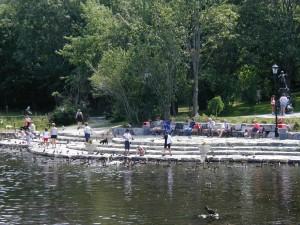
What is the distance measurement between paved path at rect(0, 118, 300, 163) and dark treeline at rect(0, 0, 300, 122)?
5764mm

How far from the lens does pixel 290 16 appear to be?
54.5 meters

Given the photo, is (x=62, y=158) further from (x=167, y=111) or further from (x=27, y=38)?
(x=27, y=38)

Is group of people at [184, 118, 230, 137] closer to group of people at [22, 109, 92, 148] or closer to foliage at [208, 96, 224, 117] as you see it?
foliage at [208, 96, 224, 117]

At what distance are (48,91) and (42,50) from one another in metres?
4.14

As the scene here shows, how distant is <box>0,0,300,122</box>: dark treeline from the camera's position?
1908 inches

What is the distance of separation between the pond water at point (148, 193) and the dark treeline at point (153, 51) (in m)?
13.0

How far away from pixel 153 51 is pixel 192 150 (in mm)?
11628

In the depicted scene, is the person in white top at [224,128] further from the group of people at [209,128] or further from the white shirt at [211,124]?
the white shirt at [211,124]

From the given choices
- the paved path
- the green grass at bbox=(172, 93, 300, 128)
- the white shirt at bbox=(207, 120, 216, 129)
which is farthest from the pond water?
the green grass at bbox=(172, 93, 300, 128)

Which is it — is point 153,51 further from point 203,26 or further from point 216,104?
point 216,104

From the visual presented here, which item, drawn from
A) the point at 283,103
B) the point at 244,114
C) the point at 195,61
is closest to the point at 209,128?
the point at 283,103

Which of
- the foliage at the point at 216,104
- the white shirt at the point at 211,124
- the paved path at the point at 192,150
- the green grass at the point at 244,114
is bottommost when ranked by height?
the paved path at the point at 192,150

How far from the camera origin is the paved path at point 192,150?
120 ft

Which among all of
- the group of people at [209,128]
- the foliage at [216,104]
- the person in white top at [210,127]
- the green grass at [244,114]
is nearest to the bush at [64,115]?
the green grass at [244,114]
